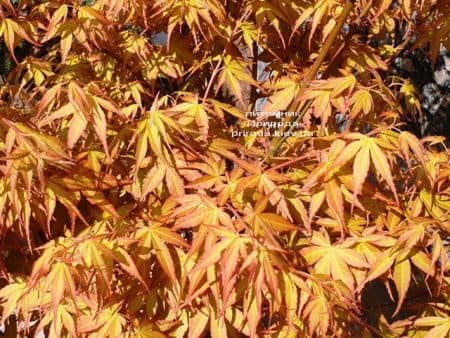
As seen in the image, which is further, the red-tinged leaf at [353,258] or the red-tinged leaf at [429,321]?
the red-tinged leaf at [429,321]

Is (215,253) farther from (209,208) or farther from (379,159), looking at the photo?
(379,159)

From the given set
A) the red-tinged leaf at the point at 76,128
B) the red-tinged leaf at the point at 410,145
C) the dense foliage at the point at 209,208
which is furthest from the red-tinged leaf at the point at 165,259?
the red-tinged leaf at the point at 410,145

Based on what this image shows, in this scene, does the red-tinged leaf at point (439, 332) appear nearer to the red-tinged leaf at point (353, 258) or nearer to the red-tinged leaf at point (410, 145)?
the red-tinged leaf at point (353, 258)

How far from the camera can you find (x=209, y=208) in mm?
1071

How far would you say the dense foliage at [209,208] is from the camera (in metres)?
1.05

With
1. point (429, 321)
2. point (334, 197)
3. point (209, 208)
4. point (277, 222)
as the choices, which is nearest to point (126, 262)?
point (209, 208)

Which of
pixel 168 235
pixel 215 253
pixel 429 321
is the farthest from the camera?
pixel 429 321

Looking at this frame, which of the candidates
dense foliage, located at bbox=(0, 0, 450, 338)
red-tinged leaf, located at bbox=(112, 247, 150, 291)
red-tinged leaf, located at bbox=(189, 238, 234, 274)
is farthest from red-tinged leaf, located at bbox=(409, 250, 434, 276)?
red-tinged leaf, located at bbox=(112, 247, 150, 291)

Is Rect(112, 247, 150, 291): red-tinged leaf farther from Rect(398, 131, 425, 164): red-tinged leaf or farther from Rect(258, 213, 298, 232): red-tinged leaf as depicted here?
Rect(398, 131, 425, 164): red-tinged leaf

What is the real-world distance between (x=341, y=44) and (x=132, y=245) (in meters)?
0.76

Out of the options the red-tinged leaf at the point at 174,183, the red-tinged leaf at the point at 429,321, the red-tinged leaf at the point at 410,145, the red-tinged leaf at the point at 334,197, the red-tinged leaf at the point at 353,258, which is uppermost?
the red-tinged leaf at the point at 410,145

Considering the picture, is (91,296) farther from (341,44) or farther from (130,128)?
(341,44)

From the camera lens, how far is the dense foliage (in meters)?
1.05

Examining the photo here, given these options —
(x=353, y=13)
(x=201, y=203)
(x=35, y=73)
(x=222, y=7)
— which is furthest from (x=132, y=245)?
(x=353, y=13)
